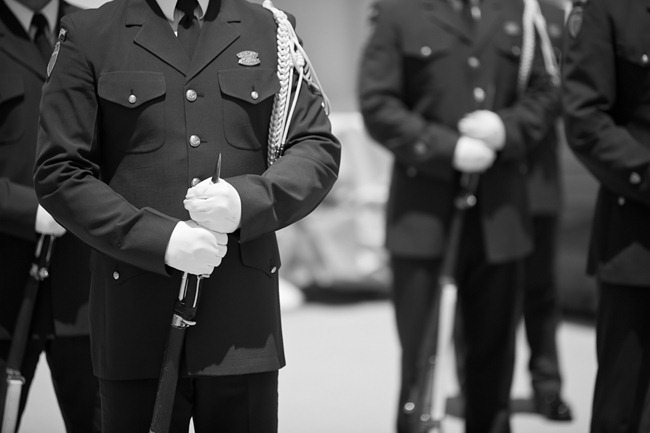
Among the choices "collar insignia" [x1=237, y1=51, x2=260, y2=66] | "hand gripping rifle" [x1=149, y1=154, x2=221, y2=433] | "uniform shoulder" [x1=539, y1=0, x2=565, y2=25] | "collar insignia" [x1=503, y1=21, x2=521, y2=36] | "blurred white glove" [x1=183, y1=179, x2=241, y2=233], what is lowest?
"hand gripping rifle" [x1=149, y1=154, x2=221, y2=433]

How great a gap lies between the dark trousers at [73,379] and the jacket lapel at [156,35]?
875 millimetres

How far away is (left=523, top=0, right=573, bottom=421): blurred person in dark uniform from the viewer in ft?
12.3

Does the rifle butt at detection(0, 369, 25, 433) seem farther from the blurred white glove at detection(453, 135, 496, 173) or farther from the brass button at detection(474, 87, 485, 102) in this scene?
the brass button at detection(474, 87, 485, 102)

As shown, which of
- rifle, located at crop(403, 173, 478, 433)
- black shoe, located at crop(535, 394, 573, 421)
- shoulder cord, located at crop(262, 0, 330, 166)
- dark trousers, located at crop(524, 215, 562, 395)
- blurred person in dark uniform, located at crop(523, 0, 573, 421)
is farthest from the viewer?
dark trousers, located at crop(524, 215, 562, 395)

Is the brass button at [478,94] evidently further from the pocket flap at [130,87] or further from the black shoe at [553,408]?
the pocket flap at [130,87]

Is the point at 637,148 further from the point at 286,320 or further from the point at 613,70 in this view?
the point at 286,320

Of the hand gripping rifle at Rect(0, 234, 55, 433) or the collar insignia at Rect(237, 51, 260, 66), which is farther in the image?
the hand gripping rifle at Rect(0, 234, 55, 433)

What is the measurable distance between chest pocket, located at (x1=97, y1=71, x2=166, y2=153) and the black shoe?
86.6 inches

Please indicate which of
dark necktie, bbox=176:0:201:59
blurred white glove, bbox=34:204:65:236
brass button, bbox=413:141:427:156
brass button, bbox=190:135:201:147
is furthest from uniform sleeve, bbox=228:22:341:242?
brass button, bbox=413:141:427:156

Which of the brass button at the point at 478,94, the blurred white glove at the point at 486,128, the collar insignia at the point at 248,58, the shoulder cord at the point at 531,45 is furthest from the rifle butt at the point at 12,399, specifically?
the shoulder cord at the point at 531,45

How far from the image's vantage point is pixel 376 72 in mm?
3154

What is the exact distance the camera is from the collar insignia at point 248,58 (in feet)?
6.45

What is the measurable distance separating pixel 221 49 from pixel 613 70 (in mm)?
982

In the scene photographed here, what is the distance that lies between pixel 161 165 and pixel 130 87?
0.51ft
